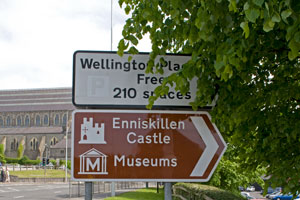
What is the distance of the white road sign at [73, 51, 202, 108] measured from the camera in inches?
109

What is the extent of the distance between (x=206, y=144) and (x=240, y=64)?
3.32 feet

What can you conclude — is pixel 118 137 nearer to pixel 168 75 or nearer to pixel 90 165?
pixel 90 165

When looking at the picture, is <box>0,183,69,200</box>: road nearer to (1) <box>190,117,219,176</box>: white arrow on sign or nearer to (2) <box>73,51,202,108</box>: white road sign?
(2) <box>73,51,202,108</box>: white road sign

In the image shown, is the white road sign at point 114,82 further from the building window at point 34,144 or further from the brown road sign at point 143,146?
the building window at point 34,144

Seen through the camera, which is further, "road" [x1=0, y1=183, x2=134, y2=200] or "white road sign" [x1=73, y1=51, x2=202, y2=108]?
"road" [x1=0, y1=183, x2=134, y2=200]

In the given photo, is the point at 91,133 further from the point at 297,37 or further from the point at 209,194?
the point at 209,194

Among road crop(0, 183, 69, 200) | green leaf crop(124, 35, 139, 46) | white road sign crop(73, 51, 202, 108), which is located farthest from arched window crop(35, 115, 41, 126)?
white road sign crop(73, 51, 202, 108)

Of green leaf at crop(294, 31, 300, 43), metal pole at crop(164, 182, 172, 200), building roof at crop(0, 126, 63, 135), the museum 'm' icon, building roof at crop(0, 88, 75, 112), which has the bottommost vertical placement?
building roof at crop(0, 126, 63, 135)

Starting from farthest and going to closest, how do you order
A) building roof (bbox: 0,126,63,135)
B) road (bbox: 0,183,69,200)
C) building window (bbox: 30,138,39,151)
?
building roof (bbox: 0,126,63,135) < building window (bbox: 30,138,39,151) < road (bbox: 0,183,69,200)

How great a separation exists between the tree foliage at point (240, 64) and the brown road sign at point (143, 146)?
0.58 ft

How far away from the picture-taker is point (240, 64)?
349 cm

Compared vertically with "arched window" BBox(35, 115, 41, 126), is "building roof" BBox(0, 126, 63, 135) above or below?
below

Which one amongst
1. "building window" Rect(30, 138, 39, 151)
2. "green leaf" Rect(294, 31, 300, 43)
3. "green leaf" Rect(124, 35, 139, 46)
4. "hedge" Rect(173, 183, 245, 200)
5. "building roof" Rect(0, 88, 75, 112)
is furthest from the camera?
"building roof" Rect(0, 88, 75, 112)

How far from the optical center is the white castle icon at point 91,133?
8.85 ft
